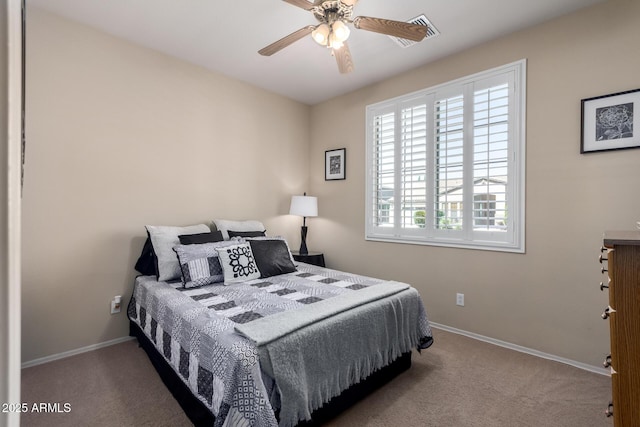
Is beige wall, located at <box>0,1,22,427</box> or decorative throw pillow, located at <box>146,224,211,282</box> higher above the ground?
beige wall, located at <box>0,1,22,427</box>

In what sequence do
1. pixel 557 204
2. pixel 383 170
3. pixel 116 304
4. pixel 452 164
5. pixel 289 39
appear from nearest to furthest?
1. pixel 289 39
2. pixel 557 204
3. pixel 116 304
4. pixel 452 164
5. pixel 383 170

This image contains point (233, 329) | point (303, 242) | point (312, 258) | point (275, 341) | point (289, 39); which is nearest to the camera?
point (275, 341)

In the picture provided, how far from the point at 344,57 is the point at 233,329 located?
78.8 inches

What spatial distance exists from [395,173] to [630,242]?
2598mm

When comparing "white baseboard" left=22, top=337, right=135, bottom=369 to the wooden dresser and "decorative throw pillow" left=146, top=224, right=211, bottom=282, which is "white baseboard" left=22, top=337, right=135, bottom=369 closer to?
"decorative throw pillow" left=146, top=224, right=211, bottom=282

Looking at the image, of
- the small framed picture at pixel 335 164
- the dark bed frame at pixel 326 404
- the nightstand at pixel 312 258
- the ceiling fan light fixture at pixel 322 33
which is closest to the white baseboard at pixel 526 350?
the dark bed frame at pixel 326 404

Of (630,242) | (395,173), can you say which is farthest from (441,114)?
(630,242)

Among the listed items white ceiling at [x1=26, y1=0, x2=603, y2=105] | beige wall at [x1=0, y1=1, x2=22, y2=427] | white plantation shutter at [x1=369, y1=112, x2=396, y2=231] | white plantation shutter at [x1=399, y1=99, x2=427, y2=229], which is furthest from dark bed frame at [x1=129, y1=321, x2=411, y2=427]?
white ceiling at [x1=26, y1=0, x2=603, y2=105]

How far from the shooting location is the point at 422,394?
205cm

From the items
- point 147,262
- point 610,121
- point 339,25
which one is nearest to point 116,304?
point 147,262

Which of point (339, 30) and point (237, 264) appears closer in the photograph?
point (339, 30)

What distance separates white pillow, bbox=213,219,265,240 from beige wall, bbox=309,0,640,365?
192cm

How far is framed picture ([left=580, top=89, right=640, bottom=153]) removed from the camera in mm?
2180

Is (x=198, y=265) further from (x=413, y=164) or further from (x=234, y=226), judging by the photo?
(x=413, y=164)
